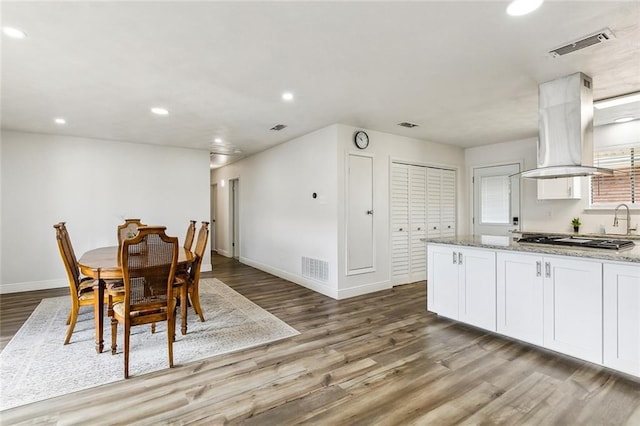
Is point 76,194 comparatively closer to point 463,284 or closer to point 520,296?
point 463,284

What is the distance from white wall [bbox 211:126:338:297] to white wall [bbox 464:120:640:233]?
3.15 metres

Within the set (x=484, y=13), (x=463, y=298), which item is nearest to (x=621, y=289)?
(x=463, y=298)

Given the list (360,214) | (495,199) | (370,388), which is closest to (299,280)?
(360,214)

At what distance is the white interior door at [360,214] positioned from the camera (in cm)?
466

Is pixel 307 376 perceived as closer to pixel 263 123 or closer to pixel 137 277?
pixel 137 277

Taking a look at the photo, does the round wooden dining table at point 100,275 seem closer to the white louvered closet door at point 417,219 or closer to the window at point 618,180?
the white louvered closet door at point 417,219

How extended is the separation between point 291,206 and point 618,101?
14.6 feet

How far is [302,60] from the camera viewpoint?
261 cm

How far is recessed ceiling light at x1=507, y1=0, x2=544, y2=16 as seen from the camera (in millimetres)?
1855

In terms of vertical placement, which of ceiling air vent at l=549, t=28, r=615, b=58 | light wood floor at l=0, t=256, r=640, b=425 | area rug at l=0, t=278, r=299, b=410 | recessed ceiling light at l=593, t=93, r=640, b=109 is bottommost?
light wood floor at l=0, t=256, r=640, b=425

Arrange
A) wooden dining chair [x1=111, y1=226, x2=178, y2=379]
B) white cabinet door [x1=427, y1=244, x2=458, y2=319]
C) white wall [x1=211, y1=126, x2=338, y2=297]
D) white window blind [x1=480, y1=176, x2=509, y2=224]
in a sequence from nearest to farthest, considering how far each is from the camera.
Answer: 1. wooden dining chair [x1=111, y1=226, x2=178, y2=379]
2. white cabinet door [x1=427, y1=244, x2=458, y2=319]
3. white wall [x1=211, y1=126, x2=338, y2=297]
4. white window blind [x1=480, y1=176, x2=509, y2=224]

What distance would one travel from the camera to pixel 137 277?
251cm

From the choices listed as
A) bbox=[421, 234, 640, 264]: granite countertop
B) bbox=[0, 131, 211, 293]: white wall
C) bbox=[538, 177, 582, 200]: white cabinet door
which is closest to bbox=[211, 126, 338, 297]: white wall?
bbox=[0, 131, 211, 293]: white wall

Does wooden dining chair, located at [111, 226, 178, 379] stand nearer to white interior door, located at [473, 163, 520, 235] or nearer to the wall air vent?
the wall air vent
